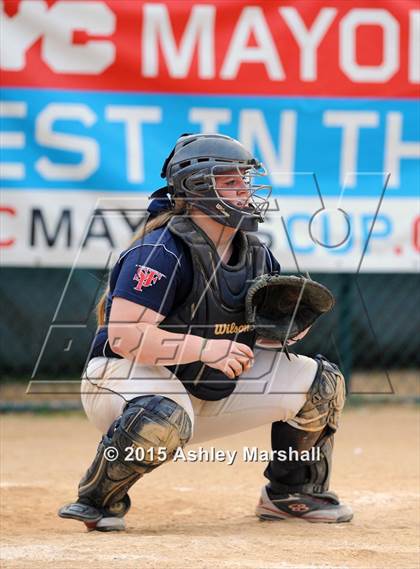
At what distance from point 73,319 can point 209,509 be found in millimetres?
3037

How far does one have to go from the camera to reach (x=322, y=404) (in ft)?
13.5

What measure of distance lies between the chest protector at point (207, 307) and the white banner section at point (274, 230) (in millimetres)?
2138

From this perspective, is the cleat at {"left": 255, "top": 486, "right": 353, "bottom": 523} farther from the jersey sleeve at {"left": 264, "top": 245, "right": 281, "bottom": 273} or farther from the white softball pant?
the jersey sleeve at {"left": 264, "top": 245, "right": 281, "bottom": 273}

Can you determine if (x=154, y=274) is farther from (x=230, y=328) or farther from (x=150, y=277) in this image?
(x=230, y=328)

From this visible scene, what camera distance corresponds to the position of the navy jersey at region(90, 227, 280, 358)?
3793 mm

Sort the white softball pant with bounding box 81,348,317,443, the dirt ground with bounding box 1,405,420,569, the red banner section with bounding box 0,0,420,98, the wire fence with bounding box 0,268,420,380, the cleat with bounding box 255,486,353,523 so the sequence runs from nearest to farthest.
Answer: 1. the dirt ground with bounding box 1,405,420,569
2. the white softball pant with bounding box 81,348,317,443
3. the cleat with bounding box 255,486,353,523
4. the red banner section with bounding box 0,0,420,98
5. the wire fence with bounding box 0,268,420,380

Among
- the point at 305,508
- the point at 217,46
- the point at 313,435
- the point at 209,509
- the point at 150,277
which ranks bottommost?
the point at 209,509

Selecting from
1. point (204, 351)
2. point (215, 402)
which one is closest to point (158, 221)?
point (204, 351)

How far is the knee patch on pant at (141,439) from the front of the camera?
374 centimetres

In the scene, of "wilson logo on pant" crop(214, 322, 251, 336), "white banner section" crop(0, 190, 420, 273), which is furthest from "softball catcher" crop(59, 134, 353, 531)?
"white banner section" crop(0, 190, 420, 273)

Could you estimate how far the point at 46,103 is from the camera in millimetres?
6211

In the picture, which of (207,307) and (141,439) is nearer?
(141,439)

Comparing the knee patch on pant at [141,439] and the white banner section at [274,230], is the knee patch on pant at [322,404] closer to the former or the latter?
the knee patch on pant at [141,439]

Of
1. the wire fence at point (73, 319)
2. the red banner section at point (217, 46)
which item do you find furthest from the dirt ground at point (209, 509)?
the red banner section at point (217, 46)
